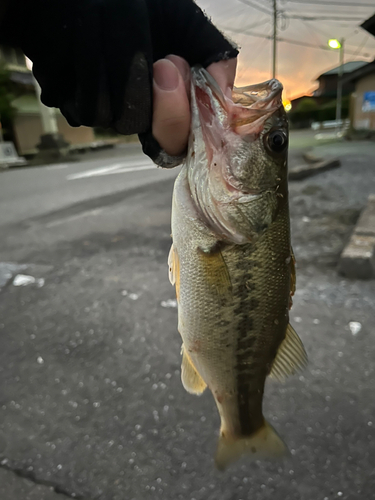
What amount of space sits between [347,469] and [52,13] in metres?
2.34

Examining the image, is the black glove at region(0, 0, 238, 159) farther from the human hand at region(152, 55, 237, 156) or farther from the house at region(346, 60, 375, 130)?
the house at region(346, 60, 375, 130)

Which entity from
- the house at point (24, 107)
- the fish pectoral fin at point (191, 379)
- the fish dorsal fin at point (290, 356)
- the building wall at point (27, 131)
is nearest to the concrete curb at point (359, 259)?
the fish dorsal fin at point (290, 356)

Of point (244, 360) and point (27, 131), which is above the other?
point (27, 131)

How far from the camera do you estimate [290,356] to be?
1683 mm

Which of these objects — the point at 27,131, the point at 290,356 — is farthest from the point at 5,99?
the point at 290,356

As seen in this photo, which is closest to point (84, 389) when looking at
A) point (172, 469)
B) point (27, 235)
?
point (172, 469)

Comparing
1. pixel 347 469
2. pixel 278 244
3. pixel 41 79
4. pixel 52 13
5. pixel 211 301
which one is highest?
pixel 52 13

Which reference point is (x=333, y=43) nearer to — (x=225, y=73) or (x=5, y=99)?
(x=5, y=99)

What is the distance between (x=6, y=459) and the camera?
216 centimetres

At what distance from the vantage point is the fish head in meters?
1.26

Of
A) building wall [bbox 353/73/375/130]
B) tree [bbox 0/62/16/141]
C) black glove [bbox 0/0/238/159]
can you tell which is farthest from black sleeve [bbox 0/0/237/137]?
building wall [bbox 353/73/375/130]

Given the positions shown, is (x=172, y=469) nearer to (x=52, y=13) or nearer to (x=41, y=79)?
(x=41, y=79)

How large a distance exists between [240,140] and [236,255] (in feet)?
1.37

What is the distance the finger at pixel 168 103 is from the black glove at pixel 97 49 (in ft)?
0.11
